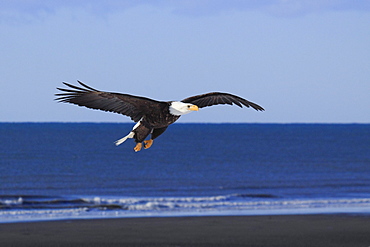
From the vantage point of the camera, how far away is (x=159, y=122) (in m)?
5.55

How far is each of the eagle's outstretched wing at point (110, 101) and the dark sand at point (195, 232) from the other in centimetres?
1282

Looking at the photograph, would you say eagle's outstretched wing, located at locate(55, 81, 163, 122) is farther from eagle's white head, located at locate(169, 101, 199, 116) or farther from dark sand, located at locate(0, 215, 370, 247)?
dark sand, located at locate(0, 215, 370, 247)

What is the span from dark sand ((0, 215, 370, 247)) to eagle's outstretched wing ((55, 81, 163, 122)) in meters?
12.8

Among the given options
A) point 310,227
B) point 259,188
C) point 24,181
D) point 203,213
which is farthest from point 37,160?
point 310,227

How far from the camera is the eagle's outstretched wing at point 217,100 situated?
6410 mm

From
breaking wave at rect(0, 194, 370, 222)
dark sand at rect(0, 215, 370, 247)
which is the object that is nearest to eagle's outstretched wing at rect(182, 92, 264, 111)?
dark sand at rect(0, 215, 370, 247)

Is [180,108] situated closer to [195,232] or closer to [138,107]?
[138,107]

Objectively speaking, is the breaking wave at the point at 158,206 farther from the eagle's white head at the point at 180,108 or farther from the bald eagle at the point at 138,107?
the eagle's white head at the point at 180,108

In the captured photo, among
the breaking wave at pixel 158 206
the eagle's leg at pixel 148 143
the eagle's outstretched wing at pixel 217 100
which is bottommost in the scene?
the breaking wave at pixel 158 206

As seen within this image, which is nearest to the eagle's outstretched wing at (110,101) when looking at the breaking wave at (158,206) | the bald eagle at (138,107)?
the bald eagle at (138,107)

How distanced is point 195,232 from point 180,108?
48.5 feet

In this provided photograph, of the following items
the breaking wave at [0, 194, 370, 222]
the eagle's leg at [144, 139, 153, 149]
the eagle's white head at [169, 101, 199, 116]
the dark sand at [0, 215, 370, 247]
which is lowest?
the dark sand at [0, 215, 370, 247]

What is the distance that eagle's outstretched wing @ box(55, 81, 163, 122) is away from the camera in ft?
18.5

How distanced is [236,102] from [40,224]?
15.7 m
